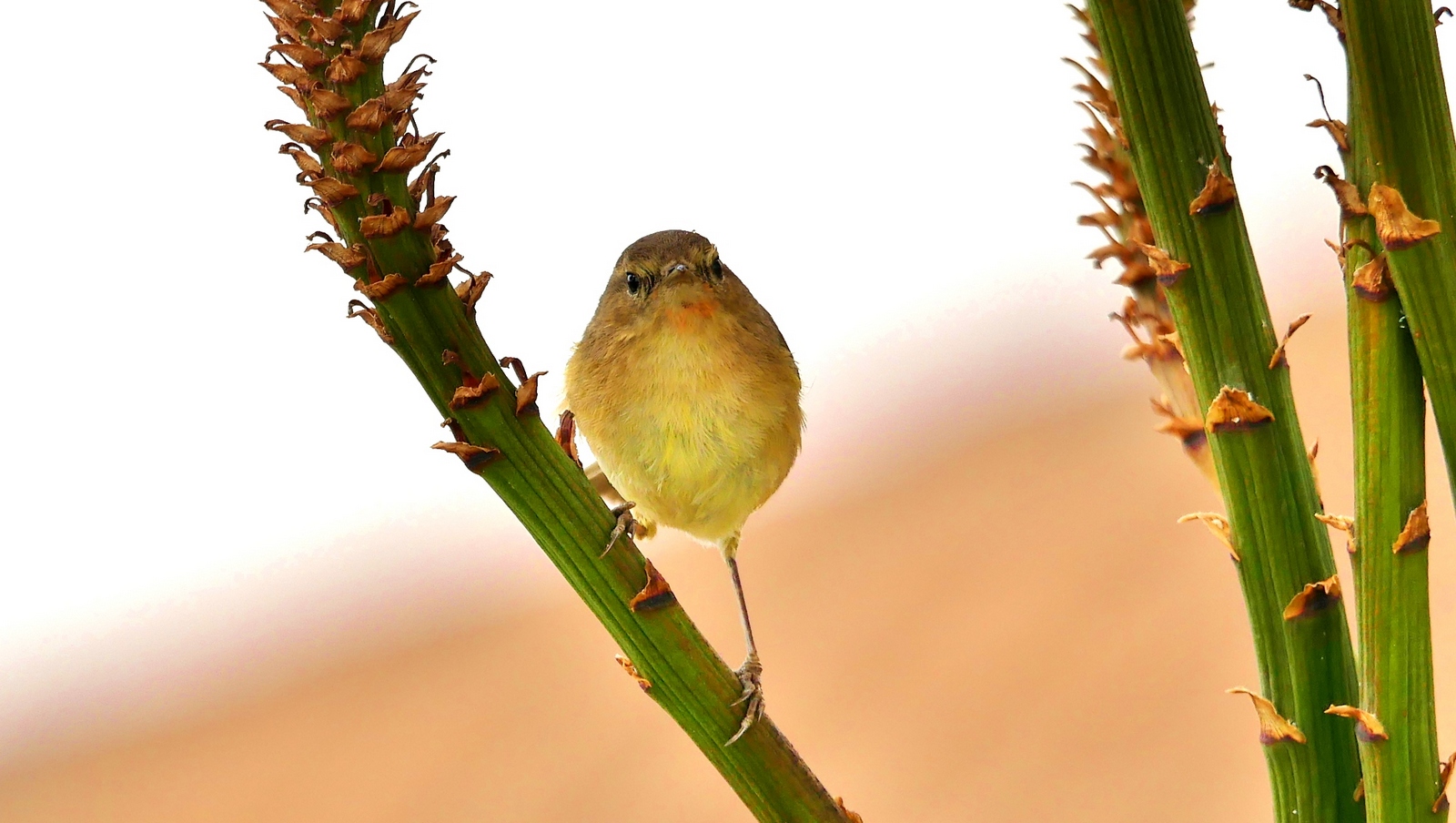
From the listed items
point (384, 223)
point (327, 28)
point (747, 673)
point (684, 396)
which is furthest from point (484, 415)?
point (747, 673)

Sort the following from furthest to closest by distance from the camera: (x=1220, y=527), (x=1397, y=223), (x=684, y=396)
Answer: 1. (x=684, y=396)
2. (x=1220, y=527)
3. (x=1397, y=223)

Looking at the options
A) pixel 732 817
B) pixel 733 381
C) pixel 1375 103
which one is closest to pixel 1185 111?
pixel 1375 103

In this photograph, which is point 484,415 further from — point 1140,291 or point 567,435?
point 1140,291

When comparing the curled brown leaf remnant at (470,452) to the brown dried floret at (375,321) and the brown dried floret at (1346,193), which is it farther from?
the brown dried floret at (1346,193)

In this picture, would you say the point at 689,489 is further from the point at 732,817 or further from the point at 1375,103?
the point at 732,817

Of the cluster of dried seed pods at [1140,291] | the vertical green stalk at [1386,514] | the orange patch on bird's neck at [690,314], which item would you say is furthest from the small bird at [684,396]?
the vertical green stalk at [1386,514]

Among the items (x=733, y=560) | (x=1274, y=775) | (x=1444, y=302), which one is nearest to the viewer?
(x=1444, y=302)
